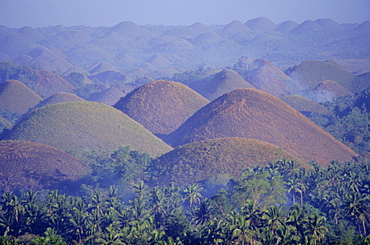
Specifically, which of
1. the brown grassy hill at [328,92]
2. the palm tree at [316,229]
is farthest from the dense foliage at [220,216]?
the brown grassy hill at [328,92]

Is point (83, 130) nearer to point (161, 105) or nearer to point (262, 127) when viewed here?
point (161, 105)

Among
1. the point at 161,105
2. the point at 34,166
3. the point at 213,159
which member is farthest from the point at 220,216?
the point at 161,105

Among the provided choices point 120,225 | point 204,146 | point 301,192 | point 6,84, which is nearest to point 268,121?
point 204,146

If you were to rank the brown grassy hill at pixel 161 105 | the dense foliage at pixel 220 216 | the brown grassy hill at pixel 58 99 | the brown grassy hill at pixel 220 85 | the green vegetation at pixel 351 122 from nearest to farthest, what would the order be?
the dense foliage at pixel 220 216 → the green vegetation at pixel 351 122 → the brown grassy hill at pixel 161 105 → the brown grassy hill at pixel 58 99 → the brown grassy hill at pixel 220 85

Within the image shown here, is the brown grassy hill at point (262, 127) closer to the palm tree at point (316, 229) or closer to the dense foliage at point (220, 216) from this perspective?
the dense foliage at point (220, 216)

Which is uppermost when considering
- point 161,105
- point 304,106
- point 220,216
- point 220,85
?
point 220,216

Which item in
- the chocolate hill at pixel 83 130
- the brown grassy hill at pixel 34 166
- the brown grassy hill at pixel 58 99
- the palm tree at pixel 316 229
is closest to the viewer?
the palm tree at pixel 316 229

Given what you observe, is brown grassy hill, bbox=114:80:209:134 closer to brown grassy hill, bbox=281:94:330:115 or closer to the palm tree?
brown grassy hill, bbox=281:94:330:115
